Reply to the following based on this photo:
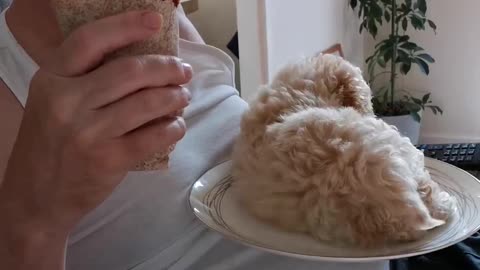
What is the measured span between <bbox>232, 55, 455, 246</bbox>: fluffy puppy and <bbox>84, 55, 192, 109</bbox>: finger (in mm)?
228

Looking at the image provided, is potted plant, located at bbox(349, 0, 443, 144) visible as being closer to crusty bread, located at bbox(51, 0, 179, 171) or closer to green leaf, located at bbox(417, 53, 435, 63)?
green leaf, located at bbox(417, 53, 435, 63)

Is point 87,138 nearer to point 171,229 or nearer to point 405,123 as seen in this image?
point 171,229

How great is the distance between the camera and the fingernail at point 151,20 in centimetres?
44

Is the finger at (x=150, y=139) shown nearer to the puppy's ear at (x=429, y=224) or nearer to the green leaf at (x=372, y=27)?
the puppy's ear at (x=429, y=224)

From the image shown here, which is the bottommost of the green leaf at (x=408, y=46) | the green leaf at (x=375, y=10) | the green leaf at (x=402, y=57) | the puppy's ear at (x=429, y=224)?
the green leaf at (x=402, y=57)

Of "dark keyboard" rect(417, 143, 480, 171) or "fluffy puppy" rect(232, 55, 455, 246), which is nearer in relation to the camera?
"fluffy puppy" rect(232, 55, 455, 246)

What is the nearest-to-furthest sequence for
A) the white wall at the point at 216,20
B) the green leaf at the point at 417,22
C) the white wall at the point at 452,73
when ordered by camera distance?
the white wall at the point at 216,20
the green leaf at the point at 417,22
the white wall at the point at 452,73

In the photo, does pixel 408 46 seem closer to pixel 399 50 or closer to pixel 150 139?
pixel 399 50

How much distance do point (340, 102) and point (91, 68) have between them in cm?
39

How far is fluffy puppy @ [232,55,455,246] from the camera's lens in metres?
0.64

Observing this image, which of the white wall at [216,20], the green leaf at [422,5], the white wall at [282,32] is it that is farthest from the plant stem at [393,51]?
the white wall at [216,20]

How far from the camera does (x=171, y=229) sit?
0.78 metres

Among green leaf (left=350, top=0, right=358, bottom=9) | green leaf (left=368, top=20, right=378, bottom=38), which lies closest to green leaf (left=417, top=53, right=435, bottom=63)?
green leaf (left=368, top=20, right=378, bottom=38)

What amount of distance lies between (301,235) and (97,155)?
0.92 feet
